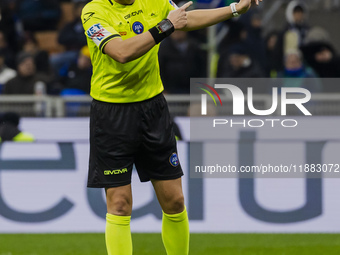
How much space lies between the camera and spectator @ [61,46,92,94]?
1030 centimetres

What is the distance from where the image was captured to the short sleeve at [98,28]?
4.55 meters

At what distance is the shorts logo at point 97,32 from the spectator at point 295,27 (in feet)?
20.7

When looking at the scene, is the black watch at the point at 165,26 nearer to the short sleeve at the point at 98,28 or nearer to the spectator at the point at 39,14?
the short sleeve at the point at 98,28

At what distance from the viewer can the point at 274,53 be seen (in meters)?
10.7

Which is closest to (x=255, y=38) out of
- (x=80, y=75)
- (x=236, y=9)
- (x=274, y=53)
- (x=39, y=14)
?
(x=274, y=53)

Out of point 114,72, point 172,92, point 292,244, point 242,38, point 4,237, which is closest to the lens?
point 114,72

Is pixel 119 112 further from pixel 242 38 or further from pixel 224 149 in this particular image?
pixel 242 38

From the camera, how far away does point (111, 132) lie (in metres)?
4.91

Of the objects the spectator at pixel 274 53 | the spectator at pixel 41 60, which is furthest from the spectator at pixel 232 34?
the spectator at pixel 41 60

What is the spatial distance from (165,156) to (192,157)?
2.58 m

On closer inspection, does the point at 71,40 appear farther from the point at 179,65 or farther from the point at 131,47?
the point at 131,47

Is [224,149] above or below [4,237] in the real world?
above

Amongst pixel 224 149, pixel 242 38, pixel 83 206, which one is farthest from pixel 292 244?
pixel 242 38

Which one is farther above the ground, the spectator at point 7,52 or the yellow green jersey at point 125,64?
the yellow green jersey at point 125,64
